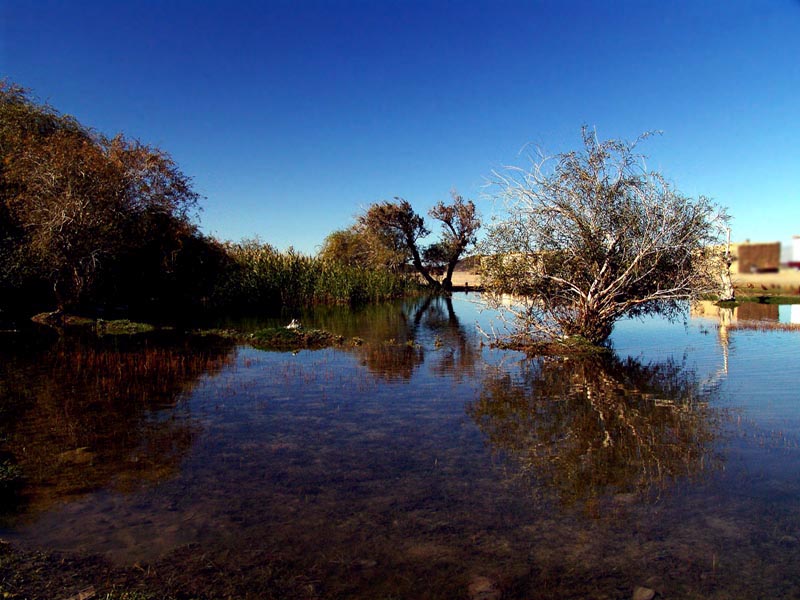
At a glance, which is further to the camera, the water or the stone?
the water

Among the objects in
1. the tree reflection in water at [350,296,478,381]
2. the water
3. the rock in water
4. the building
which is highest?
the building

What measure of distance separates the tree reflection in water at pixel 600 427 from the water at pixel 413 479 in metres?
0.05

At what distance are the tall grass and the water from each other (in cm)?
2489

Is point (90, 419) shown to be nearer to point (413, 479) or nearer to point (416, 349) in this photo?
point (413, 479)

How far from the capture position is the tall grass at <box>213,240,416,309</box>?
3894 centimetres

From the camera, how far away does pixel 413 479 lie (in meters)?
7.14

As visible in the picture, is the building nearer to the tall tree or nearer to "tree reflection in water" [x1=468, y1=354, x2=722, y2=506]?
"tree reflection in water" [x1=468, y1=354, x2=722, y2=506]

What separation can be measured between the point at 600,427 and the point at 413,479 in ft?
12.3

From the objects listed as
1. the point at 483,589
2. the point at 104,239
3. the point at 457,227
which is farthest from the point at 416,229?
the point at 483,589

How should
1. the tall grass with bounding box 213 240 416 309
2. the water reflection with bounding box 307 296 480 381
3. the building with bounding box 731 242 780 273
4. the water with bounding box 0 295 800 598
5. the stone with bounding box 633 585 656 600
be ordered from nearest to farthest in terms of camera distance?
the building with bounding box 731 242 780 273
the stone with bounding box 633 585 656 600
the water with bounding box 0 295 800 598
the water reflection with bounding box 307 296 480 381
the tall grass with bounding box 213 240 416 309

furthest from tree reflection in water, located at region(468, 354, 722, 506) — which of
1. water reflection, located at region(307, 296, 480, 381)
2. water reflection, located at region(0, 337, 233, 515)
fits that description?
water reflection, located at region(0, 337, 233, 515)

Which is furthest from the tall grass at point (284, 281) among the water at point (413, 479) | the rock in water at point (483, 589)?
the rock in water at point (483, 589)

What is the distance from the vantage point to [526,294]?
17.8 m

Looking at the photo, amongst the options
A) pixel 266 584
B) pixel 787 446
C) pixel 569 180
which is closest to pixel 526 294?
pixel 569 180
